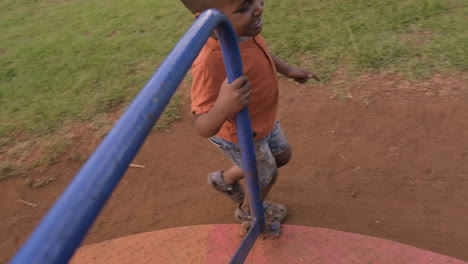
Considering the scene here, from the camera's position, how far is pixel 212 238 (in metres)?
1.87

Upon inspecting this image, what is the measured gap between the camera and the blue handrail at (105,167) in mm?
483

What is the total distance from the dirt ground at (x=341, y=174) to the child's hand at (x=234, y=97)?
103cm

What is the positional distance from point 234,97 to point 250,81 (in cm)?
27

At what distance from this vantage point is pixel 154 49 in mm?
3752

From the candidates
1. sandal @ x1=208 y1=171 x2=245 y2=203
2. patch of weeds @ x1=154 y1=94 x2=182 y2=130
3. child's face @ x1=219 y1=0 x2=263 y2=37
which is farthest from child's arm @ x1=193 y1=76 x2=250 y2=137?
patch of weeds @ x1=154 y1=94 x2=182 y2=130

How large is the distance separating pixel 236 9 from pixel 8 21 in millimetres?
4698

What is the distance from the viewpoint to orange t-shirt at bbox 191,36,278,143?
141 centimetres

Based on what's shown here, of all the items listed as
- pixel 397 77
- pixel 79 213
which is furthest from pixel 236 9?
pixel 397 77

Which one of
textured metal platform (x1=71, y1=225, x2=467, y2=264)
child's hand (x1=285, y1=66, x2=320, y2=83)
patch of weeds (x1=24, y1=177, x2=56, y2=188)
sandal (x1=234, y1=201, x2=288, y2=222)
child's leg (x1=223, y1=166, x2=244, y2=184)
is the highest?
child's hand (x1=285, y1=66, x2=320, y2=83)

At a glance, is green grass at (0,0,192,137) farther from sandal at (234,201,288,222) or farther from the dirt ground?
sandal at (234,201,288,222)

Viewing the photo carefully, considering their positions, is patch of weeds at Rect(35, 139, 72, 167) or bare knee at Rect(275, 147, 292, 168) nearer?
bare knee at Rect(275, 147, 292, 168)

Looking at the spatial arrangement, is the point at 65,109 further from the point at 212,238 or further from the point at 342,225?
the point at 342,225

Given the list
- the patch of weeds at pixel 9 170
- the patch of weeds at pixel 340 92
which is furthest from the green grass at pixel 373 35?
the patch of weeds at pixel 9 170

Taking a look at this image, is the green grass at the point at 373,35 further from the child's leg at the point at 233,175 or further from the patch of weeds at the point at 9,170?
the patch of weeds at the point at 9,170
